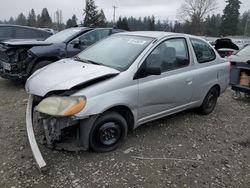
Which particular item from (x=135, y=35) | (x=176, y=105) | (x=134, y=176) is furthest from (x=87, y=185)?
(x=135, y=35)

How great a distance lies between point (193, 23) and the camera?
186 feet

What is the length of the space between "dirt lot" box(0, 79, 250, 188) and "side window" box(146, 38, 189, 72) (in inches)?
43.7

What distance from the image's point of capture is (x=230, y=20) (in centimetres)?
6012

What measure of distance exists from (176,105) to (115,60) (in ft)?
4.43

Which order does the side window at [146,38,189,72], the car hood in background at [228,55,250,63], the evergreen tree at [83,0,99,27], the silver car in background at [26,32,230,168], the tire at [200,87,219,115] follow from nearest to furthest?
1. the silver car in background at [26,32,230,168]
2. the side window at [146,38,189,72]
3. the tire at [200,87,219,115]
4. the car hood in background at [228,55,250,63]
5. the evergreen tree at [83,0,99,27]

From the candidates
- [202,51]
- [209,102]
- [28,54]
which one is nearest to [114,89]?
[202,51]

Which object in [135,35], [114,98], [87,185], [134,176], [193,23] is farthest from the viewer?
[193,23]

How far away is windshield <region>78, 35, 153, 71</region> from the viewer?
3963 millimetres

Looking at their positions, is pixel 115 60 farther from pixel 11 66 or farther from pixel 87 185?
pixel 11 66

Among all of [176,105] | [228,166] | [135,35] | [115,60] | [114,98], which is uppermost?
[135,35]

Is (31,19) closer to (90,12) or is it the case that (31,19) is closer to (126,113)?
(90,12)

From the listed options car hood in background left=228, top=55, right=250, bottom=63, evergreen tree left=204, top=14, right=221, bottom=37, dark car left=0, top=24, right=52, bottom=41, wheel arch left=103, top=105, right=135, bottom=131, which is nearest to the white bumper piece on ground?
wheel arch left=103, top=105, right=135, bottom=131

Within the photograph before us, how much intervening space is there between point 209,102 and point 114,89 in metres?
2.68

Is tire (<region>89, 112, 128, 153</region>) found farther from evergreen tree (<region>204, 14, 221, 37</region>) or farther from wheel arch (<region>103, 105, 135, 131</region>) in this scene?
evergreen tree (<region>204, 14, 221, 37</region>)
